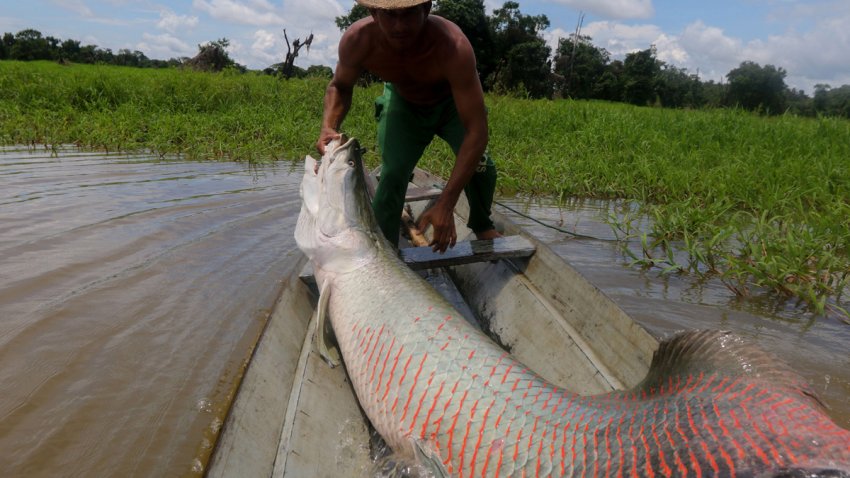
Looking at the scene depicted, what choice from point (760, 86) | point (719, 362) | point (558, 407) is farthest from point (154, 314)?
point (760, 86)

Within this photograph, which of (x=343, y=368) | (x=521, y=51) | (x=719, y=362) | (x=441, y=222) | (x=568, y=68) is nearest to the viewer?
(x=719, y=362)

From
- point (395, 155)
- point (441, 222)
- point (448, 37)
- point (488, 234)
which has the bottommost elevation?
point (488, 234)

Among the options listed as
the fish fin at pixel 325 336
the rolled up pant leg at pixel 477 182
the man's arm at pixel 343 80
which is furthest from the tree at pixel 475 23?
the fish fin at pixel 325 336

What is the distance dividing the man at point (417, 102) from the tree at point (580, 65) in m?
33.0

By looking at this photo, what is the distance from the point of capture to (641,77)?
37.9m

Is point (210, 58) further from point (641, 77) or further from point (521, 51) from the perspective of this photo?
point (641, 77)

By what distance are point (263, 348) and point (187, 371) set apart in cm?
75

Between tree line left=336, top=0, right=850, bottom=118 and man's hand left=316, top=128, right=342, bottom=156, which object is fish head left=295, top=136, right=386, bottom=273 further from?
tree line left=336, top=0, right=850, bottom=118

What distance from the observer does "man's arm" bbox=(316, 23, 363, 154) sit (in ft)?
10.3

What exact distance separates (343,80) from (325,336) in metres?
1.61

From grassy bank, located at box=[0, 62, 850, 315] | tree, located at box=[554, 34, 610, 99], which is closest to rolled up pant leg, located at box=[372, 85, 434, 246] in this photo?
grassy bank, located at box=[0, 62, 850, 315]

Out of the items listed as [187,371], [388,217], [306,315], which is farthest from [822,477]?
[388,217]

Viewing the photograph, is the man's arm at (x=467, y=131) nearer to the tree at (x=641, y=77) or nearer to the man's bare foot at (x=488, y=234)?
the man's bare foot at (x=488, y=234)

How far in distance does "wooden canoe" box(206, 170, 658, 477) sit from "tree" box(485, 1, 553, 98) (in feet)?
82.6
